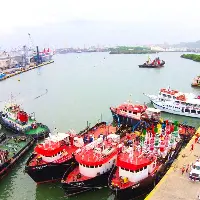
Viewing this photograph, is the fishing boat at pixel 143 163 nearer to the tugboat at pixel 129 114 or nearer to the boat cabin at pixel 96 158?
the boat cabin at pixel 96 158

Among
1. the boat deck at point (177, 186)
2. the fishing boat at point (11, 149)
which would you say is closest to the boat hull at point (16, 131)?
the fishing boat at point (11, 149)

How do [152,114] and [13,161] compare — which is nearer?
[13,161]

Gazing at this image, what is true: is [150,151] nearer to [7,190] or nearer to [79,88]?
[7,190]

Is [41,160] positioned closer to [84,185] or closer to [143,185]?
[84,185]

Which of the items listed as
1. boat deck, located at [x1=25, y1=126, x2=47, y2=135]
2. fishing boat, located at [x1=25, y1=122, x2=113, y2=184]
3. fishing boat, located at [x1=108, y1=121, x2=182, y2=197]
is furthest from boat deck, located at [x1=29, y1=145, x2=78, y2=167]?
boat deck, located at [x1=25, y1=126, x2=47, y2=135]

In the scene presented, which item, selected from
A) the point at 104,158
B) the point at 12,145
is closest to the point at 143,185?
the point at 104,158

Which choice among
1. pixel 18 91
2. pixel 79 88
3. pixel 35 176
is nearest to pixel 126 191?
pixel 35 176
